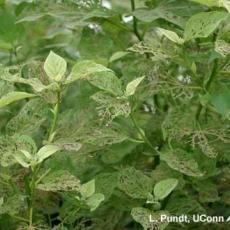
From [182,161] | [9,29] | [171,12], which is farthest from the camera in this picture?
[9,29]

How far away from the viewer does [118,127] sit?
1.12m

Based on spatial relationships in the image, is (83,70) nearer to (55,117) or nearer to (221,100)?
(55,117)

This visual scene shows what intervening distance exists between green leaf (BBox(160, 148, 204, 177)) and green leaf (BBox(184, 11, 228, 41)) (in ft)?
0.60

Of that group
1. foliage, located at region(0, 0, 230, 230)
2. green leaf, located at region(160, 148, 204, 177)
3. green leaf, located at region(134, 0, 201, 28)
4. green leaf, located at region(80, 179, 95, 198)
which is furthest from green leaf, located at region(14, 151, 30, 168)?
green leaf, located at region(134, 0, 201, 28)

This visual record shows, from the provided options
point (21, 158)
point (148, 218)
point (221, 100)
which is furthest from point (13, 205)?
point (221, 100)

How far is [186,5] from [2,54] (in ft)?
1.51

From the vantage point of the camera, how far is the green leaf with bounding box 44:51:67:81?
982mm

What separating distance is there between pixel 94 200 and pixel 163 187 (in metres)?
0.11

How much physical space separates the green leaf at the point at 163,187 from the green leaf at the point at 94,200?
9 centimetres

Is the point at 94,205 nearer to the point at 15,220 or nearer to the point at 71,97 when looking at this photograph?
the point at 15,220

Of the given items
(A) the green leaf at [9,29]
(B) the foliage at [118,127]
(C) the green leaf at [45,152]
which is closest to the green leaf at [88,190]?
(B) the foliage at [118,127]

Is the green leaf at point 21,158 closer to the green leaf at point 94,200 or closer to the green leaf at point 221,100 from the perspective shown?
the green leaf at point 94,200

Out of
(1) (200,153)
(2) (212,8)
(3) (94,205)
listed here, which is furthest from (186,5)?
(3) (94,205)

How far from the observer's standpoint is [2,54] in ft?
4.88
